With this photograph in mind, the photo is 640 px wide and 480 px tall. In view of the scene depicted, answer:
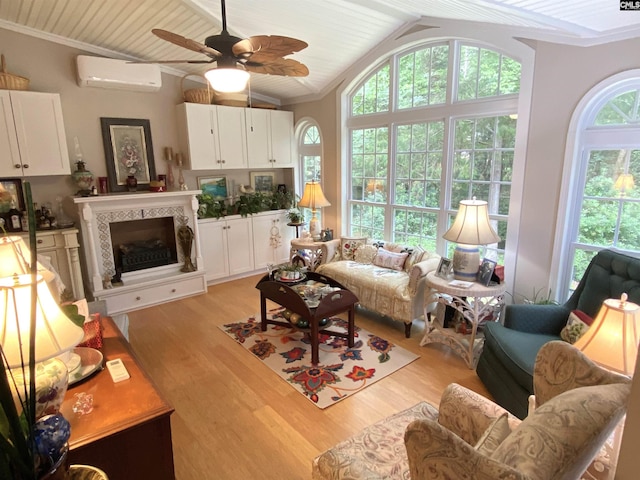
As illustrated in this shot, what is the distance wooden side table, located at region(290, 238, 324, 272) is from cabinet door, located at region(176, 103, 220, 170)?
1559mm

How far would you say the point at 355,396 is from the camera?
9.13 ft

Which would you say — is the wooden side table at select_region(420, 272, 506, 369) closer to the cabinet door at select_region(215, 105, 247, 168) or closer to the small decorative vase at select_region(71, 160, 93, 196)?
the cabinet door at select_region(215, 105, 247, 168)

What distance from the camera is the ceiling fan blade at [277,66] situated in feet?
7.85

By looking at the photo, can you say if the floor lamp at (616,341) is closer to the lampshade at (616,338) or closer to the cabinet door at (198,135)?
the lampshade at (616,338)

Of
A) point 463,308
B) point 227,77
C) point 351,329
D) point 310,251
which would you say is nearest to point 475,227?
point 463,308

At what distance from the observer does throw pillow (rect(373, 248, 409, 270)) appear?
412 cm

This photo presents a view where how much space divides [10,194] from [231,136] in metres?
2.56

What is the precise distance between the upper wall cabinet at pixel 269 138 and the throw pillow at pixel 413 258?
2653mm

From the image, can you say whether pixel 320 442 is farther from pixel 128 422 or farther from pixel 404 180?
pixel 404 180

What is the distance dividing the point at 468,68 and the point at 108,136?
412 cm

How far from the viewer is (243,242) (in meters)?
5.44

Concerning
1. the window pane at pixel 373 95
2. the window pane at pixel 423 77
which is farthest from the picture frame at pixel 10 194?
the window pane at pixel 423 77

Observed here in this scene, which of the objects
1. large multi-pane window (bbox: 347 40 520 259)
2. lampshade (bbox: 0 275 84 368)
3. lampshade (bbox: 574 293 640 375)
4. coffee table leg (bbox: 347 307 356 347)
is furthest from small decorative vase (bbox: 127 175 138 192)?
lampshade (bbox: 574 293 640 375)

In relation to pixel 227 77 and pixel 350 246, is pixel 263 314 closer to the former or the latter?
pixel 350 246
